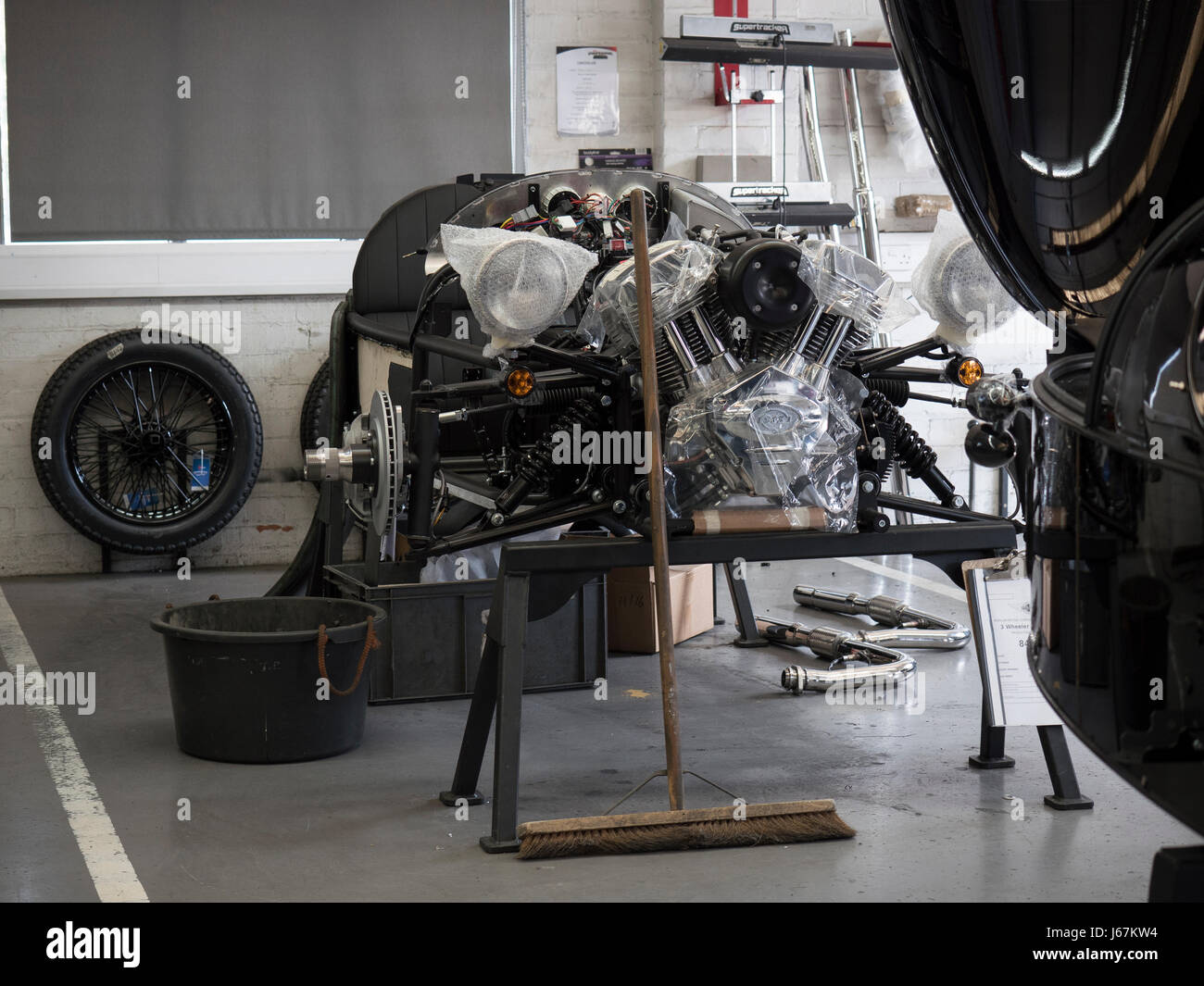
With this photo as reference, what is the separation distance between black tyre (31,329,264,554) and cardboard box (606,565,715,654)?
2.24 metres

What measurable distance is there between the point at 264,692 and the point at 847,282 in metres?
1.65

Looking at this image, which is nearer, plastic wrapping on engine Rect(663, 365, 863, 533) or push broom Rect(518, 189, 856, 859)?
push broom Rect(518, 189, 856, 859)

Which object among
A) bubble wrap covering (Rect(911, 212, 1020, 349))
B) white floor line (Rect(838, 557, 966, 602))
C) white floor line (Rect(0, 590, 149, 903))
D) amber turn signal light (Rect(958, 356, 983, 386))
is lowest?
white floor line (Rect(838, 557, 966, 602))

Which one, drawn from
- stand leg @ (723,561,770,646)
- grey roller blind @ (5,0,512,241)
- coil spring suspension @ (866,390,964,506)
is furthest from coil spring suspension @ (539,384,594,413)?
grey roller blind @ (5,0,512,241)

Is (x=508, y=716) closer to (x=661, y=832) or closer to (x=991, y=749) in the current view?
(x=661, y=832)

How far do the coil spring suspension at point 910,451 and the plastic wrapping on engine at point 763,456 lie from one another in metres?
0.24

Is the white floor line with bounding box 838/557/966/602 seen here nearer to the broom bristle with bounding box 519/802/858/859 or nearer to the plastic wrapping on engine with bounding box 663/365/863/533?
→ the plastic wrapping on engine with bounding box 663/365/863/533

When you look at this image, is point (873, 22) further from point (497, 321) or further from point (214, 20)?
point (497, 321)

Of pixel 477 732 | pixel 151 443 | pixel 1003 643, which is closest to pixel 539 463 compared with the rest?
pixel 477 732

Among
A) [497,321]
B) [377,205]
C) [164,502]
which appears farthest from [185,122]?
[497,321]

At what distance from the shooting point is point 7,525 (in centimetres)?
625

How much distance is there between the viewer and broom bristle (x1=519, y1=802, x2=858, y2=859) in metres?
2.66

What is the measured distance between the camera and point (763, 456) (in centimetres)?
297
